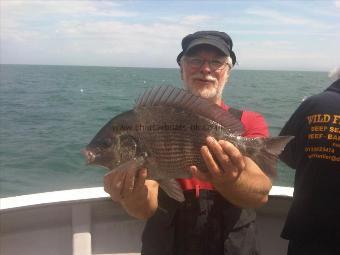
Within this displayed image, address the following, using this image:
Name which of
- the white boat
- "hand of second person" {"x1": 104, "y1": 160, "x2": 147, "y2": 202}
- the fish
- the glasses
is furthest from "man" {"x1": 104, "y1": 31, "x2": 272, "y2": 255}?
the white boat

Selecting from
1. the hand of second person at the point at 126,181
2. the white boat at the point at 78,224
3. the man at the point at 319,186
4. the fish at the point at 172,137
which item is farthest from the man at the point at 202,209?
the white boat at the point at 78,224

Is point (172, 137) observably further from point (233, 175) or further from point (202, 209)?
point (202, 209)

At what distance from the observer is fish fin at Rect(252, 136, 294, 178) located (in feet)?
8.72

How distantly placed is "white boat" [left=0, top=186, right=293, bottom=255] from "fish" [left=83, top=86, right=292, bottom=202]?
5.43ft

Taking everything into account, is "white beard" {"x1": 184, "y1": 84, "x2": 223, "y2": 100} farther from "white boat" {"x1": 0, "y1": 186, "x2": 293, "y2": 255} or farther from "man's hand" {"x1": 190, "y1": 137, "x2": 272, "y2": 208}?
"white boat" {"x1": 0, "y1": 186, "x2": 293, "y2": 255}

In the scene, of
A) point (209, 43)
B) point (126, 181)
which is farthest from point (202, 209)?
point (209, 43)

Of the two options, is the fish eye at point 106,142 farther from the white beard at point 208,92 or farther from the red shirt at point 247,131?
the white beard at point 208,92

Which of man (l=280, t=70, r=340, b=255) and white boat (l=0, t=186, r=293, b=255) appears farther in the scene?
white boat (l=0, t=186, r=293, b=255)

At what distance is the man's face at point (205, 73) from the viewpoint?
335cm

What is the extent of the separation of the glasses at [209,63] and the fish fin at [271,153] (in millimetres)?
994

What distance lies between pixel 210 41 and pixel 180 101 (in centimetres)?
92

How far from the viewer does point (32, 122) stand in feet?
71.9

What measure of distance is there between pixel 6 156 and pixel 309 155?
13738 millimetres

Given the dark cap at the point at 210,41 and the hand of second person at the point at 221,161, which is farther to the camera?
the dark cap at the point at 210,41
